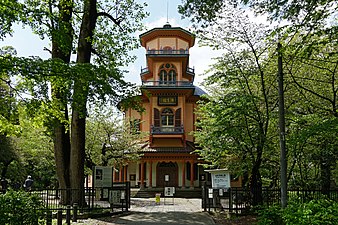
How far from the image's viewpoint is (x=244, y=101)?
46.5ft

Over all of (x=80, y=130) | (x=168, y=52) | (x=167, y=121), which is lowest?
(x=80, y=130)

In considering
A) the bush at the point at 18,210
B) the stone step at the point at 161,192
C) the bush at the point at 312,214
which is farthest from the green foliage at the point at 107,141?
the bush at the point at 312,214

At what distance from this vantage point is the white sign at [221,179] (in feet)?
53.0

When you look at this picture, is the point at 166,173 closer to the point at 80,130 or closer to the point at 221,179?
the point at 221,179

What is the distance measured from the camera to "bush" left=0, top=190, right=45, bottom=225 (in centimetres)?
707

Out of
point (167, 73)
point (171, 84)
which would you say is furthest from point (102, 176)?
point (167, 73)

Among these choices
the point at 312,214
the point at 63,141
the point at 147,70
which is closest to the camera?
the point at 312,214

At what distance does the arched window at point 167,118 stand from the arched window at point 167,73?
3028 mm

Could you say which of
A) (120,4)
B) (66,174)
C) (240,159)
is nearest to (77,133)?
(66,174)

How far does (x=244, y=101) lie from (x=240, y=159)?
436 cm

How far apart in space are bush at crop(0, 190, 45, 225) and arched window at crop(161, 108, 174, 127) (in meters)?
27.9

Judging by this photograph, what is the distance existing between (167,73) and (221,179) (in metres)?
21.3

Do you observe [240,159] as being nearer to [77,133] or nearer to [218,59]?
[218,59]

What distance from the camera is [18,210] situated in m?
7.38
